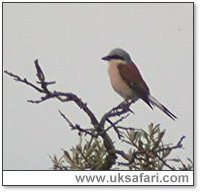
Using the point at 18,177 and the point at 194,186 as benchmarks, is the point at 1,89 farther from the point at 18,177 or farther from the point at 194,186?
the point at 194,186

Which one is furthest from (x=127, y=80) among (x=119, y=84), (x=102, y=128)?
(x=102, y=128)

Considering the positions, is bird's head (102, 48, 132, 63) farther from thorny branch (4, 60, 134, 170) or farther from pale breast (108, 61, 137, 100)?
thorny branch (4, 60, 134, 170)

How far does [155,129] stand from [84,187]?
0.28 metres

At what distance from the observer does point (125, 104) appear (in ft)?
3.49

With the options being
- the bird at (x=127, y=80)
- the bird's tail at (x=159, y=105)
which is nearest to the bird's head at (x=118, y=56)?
the bird at (x=127, y=80)

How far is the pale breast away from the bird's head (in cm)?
1

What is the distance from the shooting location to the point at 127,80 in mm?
1080

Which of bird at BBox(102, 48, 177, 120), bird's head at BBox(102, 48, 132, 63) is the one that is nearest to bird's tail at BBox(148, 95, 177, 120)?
bird at BBox(102, 48, 177, 120)

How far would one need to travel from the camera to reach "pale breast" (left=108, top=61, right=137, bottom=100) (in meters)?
1.04

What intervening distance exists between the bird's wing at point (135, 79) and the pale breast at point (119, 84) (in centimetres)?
1

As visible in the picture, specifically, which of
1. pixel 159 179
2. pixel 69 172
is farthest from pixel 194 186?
pixel 69 172

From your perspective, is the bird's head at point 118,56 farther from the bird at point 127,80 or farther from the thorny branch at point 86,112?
the thorny branch at point 86,112

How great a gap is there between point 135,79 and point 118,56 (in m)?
0.08

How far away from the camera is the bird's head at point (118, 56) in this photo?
1021mm
